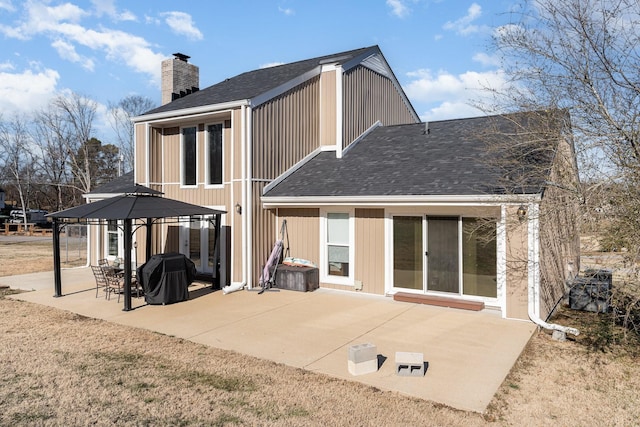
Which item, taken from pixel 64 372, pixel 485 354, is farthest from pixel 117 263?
pixel 485 354

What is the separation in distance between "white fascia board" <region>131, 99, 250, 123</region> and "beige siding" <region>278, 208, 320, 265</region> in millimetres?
3149

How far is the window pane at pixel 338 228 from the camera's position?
11.1 m

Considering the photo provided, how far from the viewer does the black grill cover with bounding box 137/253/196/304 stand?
979cm

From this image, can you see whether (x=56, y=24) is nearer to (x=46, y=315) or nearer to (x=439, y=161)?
(x=46, y=315)

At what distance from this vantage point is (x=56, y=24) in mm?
17453

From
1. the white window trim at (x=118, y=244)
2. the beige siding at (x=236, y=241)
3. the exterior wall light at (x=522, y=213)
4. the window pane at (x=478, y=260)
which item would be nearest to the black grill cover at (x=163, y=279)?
the beige siding at (x=236, y=241)

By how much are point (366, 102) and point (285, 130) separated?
3910 mm

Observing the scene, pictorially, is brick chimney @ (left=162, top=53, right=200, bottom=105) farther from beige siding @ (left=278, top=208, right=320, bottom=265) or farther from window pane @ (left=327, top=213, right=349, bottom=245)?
window pane @ (left=327, top=213, right=349, bottom=245)

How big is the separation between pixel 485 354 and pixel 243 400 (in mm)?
3769

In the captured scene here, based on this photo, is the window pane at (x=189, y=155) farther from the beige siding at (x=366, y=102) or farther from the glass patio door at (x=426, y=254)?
the glass patio door at (x=426, y=254)

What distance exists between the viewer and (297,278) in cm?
1119

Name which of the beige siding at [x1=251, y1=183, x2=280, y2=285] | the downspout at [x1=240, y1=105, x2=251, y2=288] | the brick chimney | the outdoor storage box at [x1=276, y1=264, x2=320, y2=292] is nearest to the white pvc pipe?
the downspout at [x1=240, y1=105, x2=251, y2=288]

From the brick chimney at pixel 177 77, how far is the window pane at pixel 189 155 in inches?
150

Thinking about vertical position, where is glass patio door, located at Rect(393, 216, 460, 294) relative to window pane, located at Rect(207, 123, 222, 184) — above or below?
below
